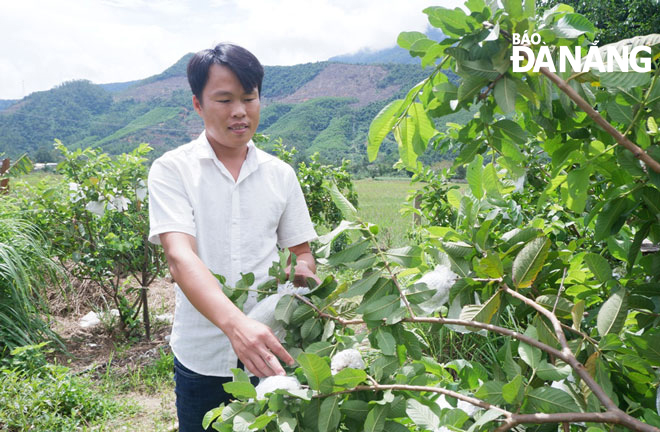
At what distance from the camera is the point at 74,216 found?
381 cm

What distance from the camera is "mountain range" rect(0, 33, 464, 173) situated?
108 feet

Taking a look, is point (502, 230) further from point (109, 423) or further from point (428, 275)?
point (109, 423)

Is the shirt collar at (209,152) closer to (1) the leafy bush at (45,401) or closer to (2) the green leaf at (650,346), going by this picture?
(2) the green leaf at (650,346)

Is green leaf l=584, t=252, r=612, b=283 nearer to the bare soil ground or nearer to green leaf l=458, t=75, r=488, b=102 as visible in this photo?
green leaf l=458, t=75, r=488, b=102

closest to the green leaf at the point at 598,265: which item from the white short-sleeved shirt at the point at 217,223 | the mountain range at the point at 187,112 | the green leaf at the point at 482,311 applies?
the green leaf at the point at 482,311

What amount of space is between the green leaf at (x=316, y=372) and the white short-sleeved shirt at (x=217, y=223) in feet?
2.44

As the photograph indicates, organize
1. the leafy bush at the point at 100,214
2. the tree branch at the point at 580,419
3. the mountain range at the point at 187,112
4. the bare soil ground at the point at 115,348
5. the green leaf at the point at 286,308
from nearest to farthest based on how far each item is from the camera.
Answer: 1. the tree branch at the point at 580,419
2. the green leaf at the point at 286,308
3. the bare soil ground at the point at 115,348
4. the leafy bush at the point at 100,214
5. the mountain range at the point at 187,112

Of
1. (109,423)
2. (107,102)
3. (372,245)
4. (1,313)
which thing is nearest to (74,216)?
(1,313)

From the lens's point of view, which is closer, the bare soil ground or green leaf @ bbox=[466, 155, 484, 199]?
green leaf @ bbox=[466, 155, 484, 199]

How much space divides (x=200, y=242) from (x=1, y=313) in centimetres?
265

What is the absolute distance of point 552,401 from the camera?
60 centimetres

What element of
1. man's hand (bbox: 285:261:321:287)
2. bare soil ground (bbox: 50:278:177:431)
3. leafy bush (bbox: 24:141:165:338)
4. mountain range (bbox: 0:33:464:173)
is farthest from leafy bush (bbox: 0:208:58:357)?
mountain range (bbox: 0:33:464:173)

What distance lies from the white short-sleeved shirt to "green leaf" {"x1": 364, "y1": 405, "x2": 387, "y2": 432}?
761 mm

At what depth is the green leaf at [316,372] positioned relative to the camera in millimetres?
616
